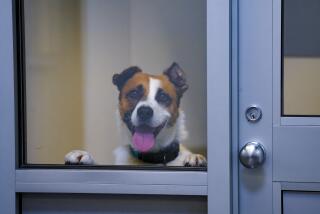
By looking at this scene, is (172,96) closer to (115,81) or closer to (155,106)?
(155,106)

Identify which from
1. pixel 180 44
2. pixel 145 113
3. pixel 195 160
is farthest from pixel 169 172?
pixel 180 44

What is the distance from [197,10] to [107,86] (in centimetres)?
40

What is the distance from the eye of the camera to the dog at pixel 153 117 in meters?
1.41

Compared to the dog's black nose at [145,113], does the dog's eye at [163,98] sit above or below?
above

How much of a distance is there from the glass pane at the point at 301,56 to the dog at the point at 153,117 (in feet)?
1.13

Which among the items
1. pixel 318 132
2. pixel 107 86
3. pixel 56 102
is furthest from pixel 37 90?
pixel 318 132

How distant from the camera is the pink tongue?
1417 mm

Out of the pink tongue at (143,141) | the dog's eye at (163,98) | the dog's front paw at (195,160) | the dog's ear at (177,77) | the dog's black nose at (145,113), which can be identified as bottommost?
the dog's front paw at (195,160)

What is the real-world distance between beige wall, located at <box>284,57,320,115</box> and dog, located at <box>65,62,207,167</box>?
335 millimetres

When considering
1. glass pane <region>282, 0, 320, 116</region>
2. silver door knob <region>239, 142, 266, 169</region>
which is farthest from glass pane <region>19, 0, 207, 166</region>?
glass pane <region>282, 0, 320, 116</region>

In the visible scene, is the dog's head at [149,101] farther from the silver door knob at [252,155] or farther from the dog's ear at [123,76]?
the silver door knob at [252,155]

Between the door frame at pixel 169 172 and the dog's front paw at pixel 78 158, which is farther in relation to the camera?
the dog's front paw at pixel 78 158

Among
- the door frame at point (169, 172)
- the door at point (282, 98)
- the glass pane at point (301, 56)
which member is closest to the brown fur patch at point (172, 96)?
the door frame at point (169, 172)

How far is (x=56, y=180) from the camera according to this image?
1.41 meters
